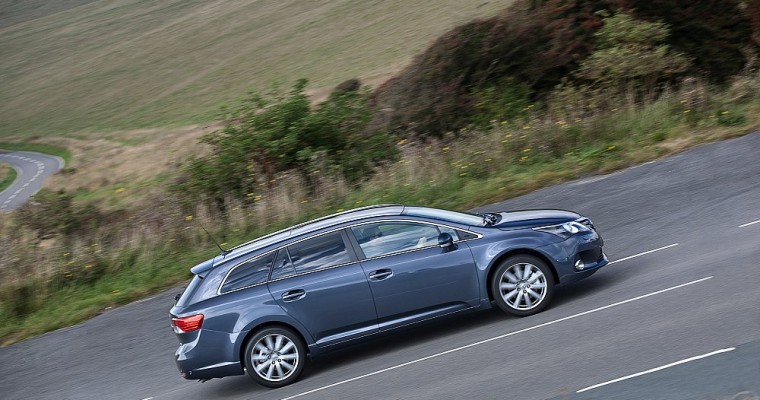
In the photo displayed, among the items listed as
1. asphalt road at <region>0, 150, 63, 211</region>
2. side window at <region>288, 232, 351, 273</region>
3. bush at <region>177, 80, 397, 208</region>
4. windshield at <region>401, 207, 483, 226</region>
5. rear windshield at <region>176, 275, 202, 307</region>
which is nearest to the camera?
side window at <region>288, 232, 351, 273</region>

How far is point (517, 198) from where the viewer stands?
17.2 meters

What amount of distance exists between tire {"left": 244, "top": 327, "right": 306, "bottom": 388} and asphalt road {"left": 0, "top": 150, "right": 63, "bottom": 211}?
41552 millimetres

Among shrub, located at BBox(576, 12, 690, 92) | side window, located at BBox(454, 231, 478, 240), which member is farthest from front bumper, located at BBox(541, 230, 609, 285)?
shrub, located at BBox(576, 12, 690, 92)

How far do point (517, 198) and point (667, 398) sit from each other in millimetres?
9841

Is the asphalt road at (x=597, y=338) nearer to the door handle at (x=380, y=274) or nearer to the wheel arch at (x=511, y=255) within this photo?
the wheel arch at (x=511, y=255)

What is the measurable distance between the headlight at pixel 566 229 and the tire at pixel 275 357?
3025mm

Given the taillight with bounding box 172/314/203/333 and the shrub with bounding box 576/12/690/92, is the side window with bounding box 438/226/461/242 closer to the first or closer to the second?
the taillight with bounding box 172/314/203/333

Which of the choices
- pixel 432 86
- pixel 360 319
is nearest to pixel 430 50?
pixel 432 86

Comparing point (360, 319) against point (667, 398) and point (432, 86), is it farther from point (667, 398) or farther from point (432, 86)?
point (432, 86)

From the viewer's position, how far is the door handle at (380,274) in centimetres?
1047

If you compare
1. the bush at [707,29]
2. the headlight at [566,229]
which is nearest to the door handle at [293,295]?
the headlight at [566,229]

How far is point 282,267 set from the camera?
35.0 ft

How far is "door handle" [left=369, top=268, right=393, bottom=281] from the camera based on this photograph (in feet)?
34.3

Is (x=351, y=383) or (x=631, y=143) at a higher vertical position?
(x=631, y=143)
